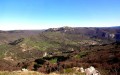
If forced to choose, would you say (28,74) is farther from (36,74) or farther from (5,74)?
(5,74)

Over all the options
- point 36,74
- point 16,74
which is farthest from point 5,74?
point 36,74

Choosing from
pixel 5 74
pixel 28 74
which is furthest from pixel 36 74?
pixel 5 74

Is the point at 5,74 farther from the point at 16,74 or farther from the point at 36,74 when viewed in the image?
the point at 36,74
